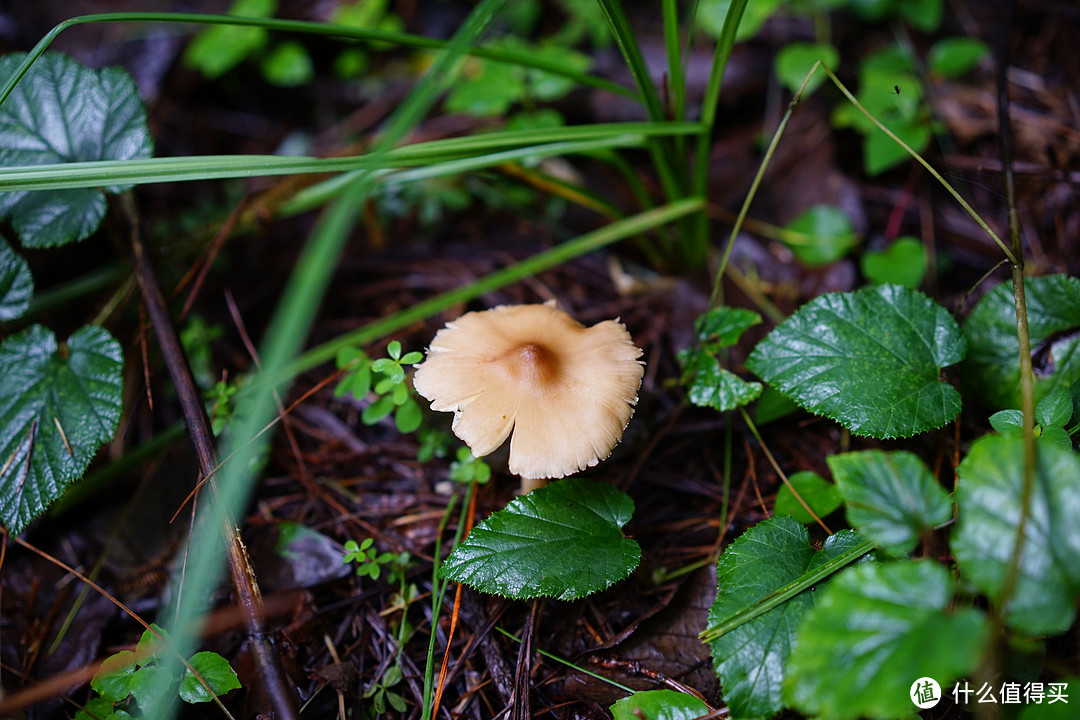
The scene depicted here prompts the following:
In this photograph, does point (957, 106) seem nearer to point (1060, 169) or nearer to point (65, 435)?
point (1060, 169)

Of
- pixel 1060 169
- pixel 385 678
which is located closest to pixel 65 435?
pixel 385 678

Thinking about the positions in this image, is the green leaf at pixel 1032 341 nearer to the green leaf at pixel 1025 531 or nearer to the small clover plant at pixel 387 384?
the green leaf at pixel 1025 531

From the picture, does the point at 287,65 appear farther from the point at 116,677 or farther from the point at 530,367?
the point at 116,677

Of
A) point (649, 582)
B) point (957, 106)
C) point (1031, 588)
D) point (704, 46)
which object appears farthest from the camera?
point (704, 46)

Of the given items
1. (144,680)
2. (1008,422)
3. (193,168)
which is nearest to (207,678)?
(144,680)

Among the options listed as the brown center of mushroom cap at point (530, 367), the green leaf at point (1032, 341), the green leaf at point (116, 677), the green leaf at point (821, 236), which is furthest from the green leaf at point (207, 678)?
the green leaf at point (821, 236)
